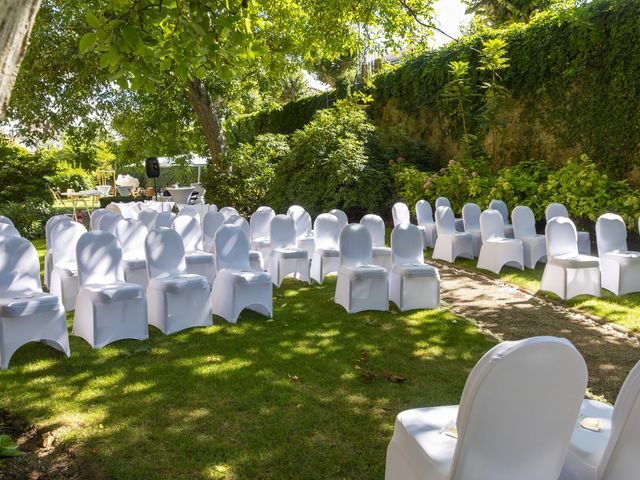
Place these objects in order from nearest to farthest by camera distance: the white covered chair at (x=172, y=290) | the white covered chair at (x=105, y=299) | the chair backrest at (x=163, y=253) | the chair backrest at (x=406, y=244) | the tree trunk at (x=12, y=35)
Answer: the tree trunk at (x=12, y=35)
the white covered chair at (x=105, y=299)
the white covered chair at (x=172, y=290)
the chair backrest at (x=163, y=253)
the chair backrest at (x=406, y=244)

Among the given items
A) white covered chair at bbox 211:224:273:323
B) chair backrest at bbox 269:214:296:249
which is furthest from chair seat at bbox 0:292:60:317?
chair backrest at bbox 269:214:296:249

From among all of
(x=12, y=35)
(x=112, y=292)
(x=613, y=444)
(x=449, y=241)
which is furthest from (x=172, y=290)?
(x=449, y=241)

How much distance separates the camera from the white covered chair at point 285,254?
8123mm

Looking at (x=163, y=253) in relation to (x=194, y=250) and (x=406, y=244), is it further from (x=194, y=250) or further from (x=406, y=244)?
(x=406, y=244)

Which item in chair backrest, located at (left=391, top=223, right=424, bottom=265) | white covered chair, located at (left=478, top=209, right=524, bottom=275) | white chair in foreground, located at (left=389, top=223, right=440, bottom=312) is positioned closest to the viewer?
white chair in foreground, located at (left=389, top=223, right=440, bottom=312)

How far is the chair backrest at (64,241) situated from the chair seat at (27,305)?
82.2 inches

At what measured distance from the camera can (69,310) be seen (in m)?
7.00

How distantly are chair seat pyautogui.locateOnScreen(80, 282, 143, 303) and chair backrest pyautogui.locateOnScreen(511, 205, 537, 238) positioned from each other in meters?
6.72

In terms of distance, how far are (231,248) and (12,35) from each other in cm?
A: 491

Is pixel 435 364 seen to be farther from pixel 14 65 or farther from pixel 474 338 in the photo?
pixel 14 65

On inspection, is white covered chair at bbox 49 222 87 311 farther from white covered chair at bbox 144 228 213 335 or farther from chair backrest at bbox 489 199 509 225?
chair backrest at bbox 489 199 509 225

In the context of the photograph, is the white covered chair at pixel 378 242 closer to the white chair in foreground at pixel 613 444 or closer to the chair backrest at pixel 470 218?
the chair backrest at pixel 470 218

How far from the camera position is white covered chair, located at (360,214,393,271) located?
330 inches

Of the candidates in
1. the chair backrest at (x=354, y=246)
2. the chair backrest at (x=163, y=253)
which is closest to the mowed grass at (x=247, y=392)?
the chair backrest at (x=163, y=253)
